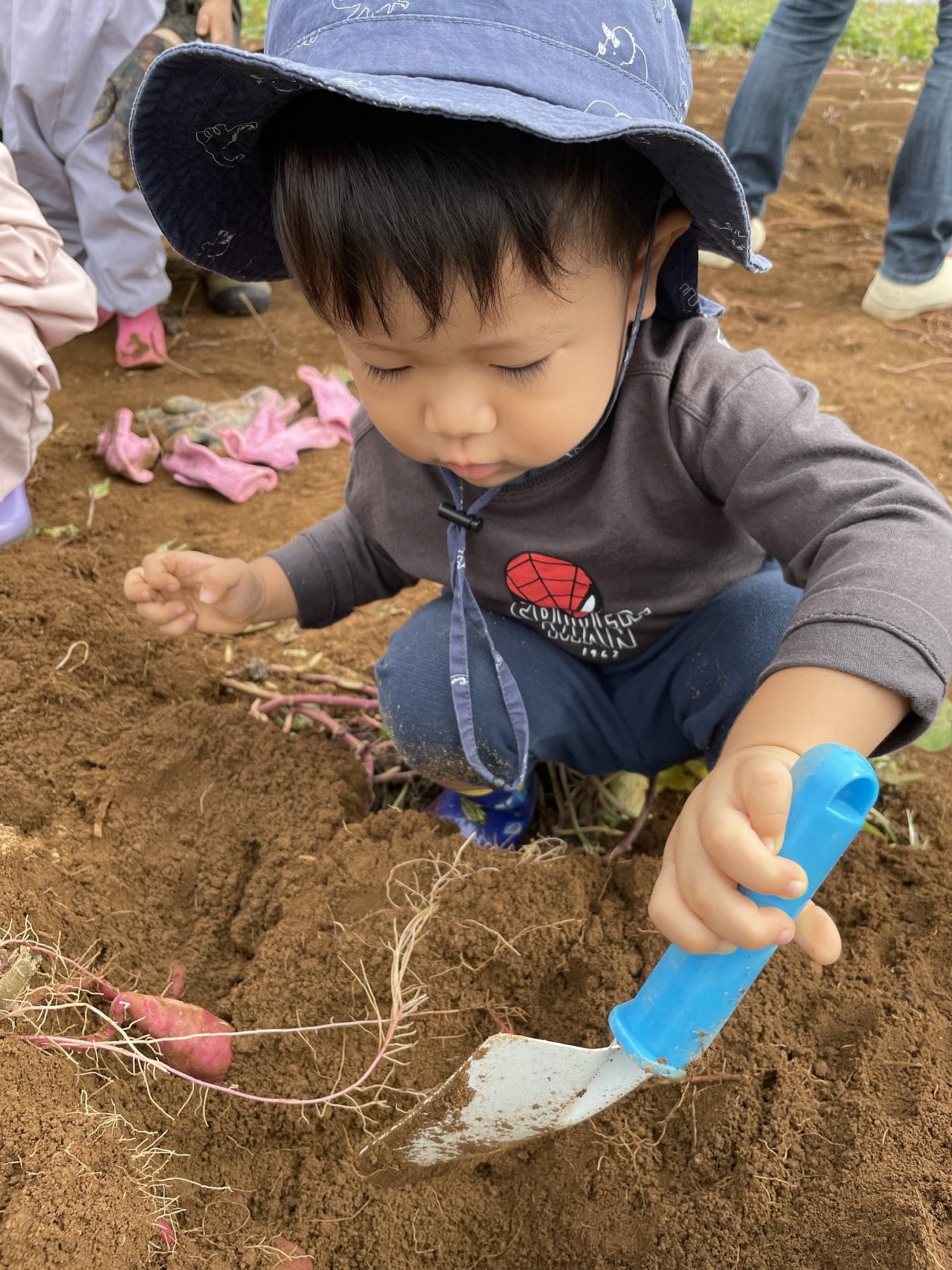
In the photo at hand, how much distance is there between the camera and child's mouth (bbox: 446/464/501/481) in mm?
1144

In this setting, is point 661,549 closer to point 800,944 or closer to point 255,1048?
point 800,944

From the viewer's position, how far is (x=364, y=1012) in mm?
1247

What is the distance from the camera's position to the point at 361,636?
210 centimetres

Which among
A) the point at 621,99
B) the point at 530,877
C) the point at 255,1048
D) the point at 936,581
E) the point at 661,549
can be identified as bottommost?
the point at 255,1048

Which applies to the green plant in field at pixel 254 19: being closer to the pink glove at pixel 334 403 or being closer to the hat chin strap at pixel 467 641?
the pink glove at pixel 334 403

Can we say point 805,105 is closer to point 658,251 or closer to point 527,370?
point 658,251

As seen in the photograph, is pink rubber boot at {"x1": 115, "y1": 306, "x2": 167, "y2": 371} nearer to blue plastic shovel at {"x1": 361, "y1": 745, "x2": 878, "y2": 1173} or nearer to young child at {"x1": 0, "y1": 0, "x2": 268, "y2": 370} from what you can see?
young child at {"x1": 0, "y1": 0, "x2": 268, "y2": 370}

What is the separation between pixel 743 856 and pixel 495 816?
36.2 inches

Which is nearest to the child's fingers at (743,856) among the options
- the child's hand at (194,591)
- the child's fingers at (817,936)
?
the child's fingers at (817,936)

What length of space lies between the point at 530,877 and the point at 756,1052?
1.14 feet

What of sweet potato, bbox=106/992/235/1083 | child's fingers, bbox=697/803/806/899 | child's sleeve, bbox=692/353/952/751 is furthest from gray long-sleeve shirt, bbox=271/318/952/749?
sweet potato, bbox=106/992/235/1083

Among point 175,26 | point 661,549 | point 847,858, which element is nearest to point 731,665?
point 661,549

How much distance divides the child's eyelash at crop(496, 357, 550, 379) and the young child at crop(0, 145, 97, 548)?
1343 mm

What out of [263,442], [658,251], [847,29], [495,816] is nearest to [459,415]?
[658,251]
